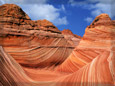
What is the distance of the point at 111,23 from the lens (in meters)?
2.92

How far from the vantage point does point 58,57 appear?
4680mm

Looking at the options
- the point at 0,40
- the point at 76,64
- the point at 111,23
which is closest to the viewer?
the point at 111,23

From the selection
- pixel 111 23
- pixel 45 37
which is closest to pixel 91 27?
pixel 111 23

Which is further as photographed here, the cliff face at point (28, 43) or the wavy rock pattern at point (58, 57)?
the cliff face at point (28, 43)

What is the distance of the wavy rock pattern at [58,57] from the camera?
2.06m

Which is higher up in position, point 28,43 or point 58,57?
point 28,43

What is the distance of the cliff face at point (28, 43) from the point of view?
425 cm

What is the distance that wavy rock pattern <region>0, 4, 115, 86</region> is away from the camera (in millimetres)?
2057

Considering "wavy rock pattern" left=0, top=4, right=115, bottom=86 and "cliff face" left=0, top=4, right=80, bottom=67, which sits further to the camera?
"cliff face" left=0, top=4, right=80, bottom=67

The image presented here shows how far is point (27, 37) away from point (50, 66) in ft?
3.57

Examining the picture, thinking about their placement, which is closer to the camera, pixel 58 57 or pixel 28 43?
pixel 28 43

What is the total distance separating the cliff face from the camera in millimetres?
4246

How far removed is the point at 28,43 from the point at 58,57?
1.00m

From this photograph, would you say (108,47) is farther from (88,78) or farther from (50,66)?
(50,66)
